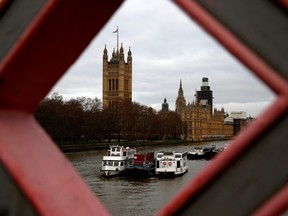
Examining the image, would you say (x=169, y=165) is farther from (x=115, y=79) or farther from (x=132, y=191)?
(x=115, y=79)

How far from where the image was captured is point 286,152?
25.4 inches

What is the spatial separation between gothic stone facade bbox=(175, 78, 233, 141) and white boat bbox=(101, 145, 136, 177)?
4776 cm

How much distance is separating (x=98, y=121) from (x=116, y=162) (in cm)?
1996

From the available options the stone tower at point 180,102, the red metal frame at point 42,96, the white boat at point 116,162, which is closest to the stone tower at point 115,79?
the stone tower at point 180,102

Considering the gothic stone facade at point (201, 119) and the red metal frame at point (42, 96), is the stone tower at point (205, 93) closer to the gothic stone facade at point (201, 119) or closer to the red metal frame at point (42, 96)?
the gothic stone facade at point (201, 119)

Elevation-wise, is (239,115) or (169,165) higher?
(239,115)

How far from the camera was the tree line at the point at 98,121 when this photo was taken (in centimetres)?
3403

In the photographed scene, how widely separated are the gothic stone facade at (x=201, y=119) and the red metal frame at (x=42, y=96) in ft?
232

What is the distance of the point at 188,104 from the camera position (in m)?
79.6

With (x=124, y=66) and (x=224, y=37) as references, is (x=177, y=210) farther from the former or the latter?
(x=124, y=66)

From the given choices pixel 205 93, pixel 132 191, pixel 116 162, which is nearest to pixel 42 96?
pixel 132 191

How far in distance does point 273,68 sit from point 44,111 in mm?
32621

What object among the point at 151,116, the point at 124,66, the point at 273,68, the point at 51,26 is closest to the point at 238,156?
the point at 273,68

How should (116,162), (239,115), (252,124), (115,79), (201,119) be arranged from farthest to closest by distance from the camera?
(239,115) → (201,119) → (115,79) → (116,162) → (252,124)
